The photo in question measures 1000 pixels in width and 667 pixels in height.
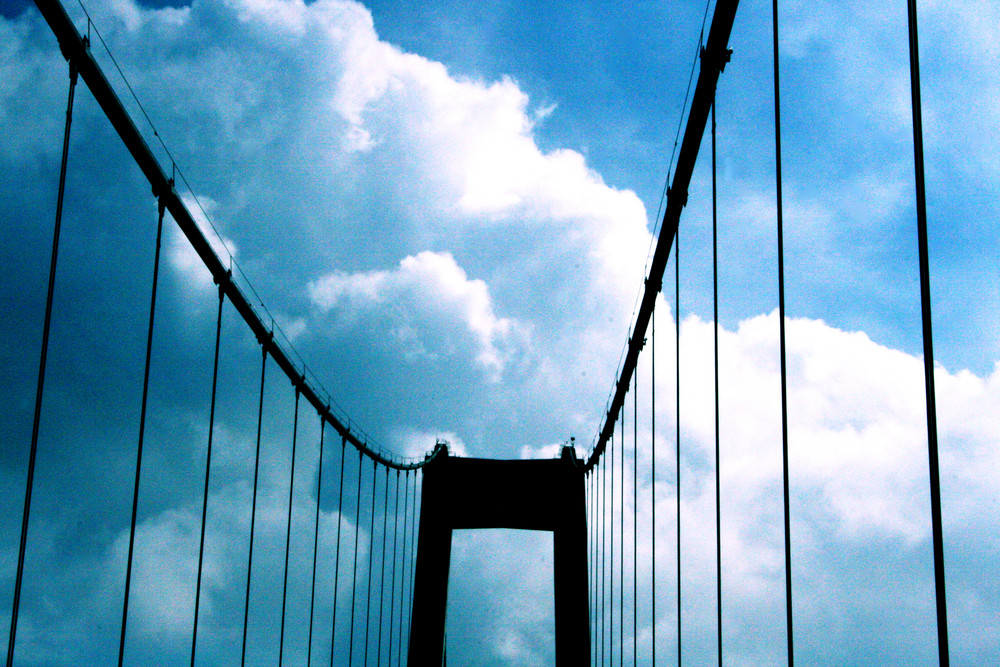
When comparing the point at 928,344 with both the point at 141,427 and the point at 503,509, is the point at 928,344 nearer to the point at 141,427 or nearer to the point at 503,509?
the point at 141,427

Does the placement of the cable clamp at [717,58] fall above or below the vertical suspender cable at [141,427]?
above

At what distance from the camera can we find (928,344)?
8.69 feet

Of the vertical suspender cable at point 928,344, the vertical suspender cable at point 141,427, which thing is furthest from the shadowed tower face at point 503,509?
the vertical suspender cable at point 928,344

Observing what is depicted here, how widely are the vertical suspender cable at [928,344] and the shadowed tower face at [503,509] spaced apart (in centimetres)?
1977

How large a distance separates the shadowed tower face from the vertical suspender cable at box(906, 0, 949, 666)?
1977 centimetres

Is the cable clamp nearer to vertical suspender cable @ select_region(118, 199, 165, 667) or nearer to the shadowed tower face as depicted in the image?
vertical suspender cable @ select_region(118, 199, 165, 667)

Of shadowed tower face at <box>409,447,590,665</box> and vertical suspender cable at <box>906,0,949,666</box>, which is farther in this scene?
shadowed tower face at <box>409,447,590,665</box>

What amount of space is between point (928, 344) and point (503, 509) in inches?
809

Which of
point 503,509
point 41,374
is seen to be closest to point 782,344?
point 41,374

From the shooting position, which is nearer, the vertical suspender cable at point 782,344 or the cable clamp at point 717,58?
the vertical suspender cable at point 782,344

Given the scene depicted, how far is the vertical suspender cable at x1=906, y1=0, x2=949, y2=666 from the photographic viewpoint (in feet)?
7.98

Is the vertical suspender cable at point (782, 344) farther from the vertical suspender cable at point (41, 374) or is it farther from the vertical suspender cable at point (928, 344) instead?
the vertical suspender cable at point (41, 374)

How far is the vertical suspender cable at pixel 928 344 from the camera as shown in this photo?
7.98ft

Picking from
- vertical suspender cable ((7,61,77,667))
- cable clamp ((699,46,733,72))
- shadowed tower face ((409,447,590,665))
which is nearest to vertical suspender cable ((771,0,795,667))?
cable clamp ((699,46,733,72))
